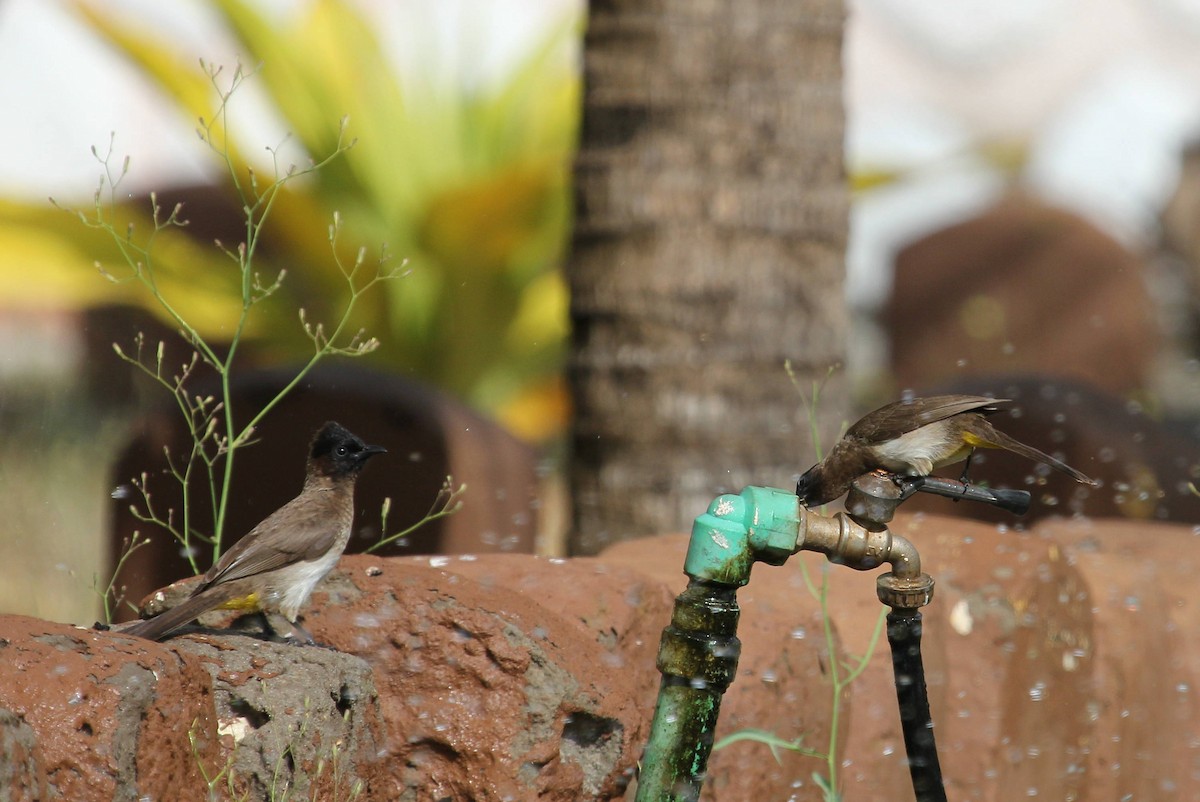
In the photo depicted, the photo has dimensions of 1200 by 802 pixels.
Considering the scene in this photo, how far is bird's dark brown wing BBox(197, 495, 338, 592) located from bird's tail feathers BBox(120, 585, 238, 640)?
2cm

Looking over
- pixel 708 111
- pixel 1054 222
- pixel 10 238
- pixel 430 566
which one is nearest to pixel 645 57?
pixel 708 111

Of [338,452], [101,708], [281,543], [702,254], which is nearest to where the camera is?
[101,708]

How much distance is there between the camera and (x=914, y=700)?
2324 mm

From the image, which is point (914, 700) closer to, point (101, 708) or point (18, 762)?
point (101, 708)

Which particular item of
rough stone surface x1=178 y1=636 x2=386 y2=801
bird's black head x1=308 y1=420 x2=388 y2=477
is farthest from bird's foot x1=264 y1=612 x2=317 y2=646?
bird's black head x1=308 y1=420 x2=388 y2=477

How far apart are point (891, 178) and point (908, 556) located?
23.8 ft

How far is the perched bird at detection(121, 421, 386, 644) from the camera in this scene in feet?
7.27

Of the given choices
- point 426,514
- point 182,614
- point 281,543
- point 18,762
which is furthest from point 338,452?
point 426,514

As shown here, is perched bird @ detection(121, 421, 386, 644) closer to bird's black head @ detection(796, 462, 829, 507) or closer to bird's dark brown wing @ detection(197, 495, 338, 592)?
bird's dark brown wing @ detection(197, 495, 338, 592)

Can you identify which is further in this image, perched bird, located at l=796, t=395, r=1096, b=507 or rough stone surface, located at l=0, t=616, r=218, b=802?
perched bird, located at l=796, t=395, r=1096, b=507

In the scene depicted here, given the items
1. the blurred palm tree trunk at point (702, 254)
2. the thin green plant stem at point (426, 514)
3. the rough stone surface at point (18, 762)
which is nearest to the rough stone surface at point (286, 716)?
the rough stone surface at point (18, 762)

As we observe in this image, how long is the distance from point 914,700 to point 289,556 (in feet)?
3.39

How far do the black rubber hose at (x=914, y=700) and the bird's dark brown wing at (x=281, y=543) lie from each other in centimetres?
93

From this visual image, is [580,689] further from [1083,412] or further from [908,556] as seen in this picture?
[1083,412]
